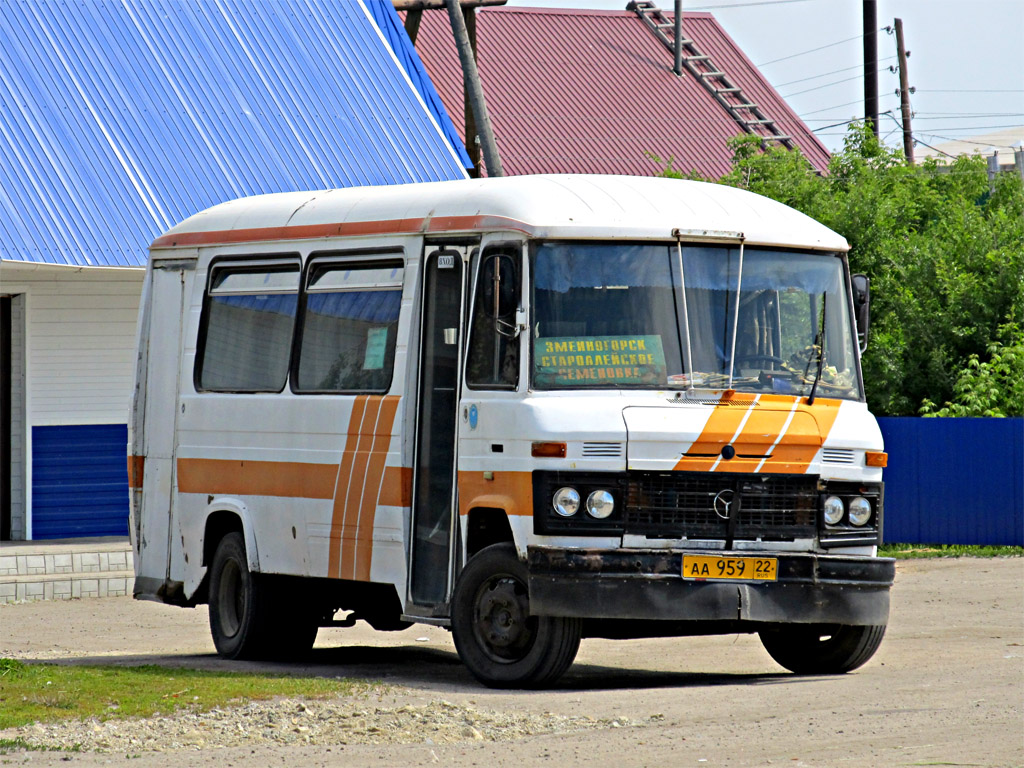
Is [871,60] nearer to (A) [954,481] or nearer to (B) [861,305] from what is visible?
(A) [954,481]

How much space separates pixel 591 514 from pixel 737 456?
0.93 metres

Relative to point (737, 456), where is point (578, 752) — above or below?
below

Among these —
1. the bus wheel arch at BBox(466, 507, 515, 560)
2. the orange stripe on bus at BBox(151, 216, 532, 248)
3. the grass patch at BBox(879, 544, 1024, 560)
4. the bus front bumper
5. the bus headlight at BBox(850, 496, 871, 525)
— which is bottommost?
the grass patch at BBox(879, 544, 1024, 560)

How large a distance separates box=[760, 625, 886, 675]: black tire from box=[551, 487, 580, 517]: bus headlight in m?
1.92

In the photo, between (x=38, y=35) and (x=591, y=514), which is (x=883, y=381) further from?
(x=591, y=514)

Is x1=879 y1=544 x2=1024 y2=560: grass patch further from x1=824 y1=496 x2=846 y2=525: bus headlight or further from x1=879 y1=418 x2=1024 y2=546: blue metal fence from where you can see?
x1=824 y1=496 x2=846 y2=525: bus headlight

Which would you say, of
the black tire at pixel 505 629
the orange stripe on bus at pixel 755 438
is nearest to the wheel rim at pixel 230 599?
the black tire at pixel 505 629

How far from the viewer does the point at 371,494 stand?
37.1 ft

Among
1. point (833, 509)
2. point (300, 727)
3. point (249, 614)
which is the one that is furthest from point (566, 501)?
point (249, 614)

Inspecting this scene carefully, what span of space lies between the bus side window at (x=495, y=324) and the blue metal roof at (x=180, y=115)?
25.8 ft

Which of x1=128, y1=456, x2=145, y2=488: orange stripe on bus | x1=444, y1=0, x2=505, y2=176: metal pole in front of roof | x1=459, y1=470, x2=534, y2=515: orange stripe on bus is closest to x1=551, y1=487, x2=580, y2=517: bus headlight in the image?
x1=459, y1=470, x2=534, y2=515: orange stripe on bus

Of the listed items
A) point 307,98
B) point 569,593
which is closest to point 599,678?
point 569,593

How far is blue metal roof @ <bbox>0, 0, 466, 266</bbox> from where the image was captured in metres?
18.3

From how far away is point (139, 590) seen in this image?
1338 cm
